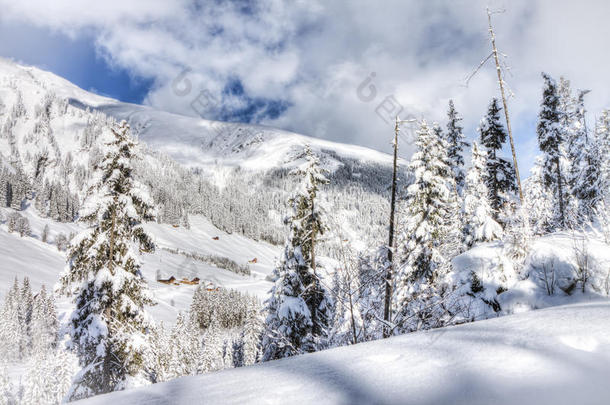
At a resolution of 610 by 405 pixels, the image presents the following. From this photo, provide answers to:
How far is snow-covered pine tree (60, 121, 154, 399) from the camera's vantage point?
10516mm

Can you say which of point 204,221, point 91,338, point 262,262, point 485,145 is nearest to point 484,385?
point 91,338

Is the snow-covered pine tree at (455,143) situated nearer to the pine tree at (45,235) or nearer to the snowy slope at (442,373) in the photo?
the snowy slope at (442,373)

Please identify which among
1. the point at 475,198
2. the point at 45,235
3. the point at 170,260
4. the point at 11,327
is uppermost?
the point at 475,198

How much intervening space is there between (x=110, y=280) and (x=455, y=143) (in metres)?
23.3

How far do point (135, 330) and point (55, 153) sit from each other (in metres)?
235

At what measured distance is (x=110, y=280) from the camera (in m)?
10.7

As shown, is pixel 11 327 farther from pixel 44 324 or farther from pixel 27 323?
pixel 27 323

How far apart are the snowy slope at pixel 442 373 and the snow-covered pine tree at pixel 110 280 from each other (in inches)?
410

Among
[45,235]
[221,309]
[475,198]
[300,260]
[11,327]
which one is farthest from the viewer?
[45,235]

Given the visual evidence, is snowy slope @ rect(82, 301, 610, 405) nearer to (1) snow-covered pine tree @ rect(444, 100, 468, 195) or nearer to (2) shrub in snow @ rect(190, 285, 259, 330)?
(1) snow-covered pine tree @ rect(444, 100, 468, 195)

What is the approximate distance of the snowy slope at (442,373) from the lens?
1446mm

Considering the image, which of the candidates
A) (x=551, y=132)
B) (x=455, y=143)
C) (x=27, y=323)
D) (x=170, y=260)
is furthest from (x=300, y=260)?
(x=170, y=260)

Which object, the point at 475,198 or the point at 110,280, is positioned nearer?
the point at 110,280

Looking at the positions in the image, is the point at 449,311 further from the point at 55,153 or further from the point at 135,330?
the point at 55,153
